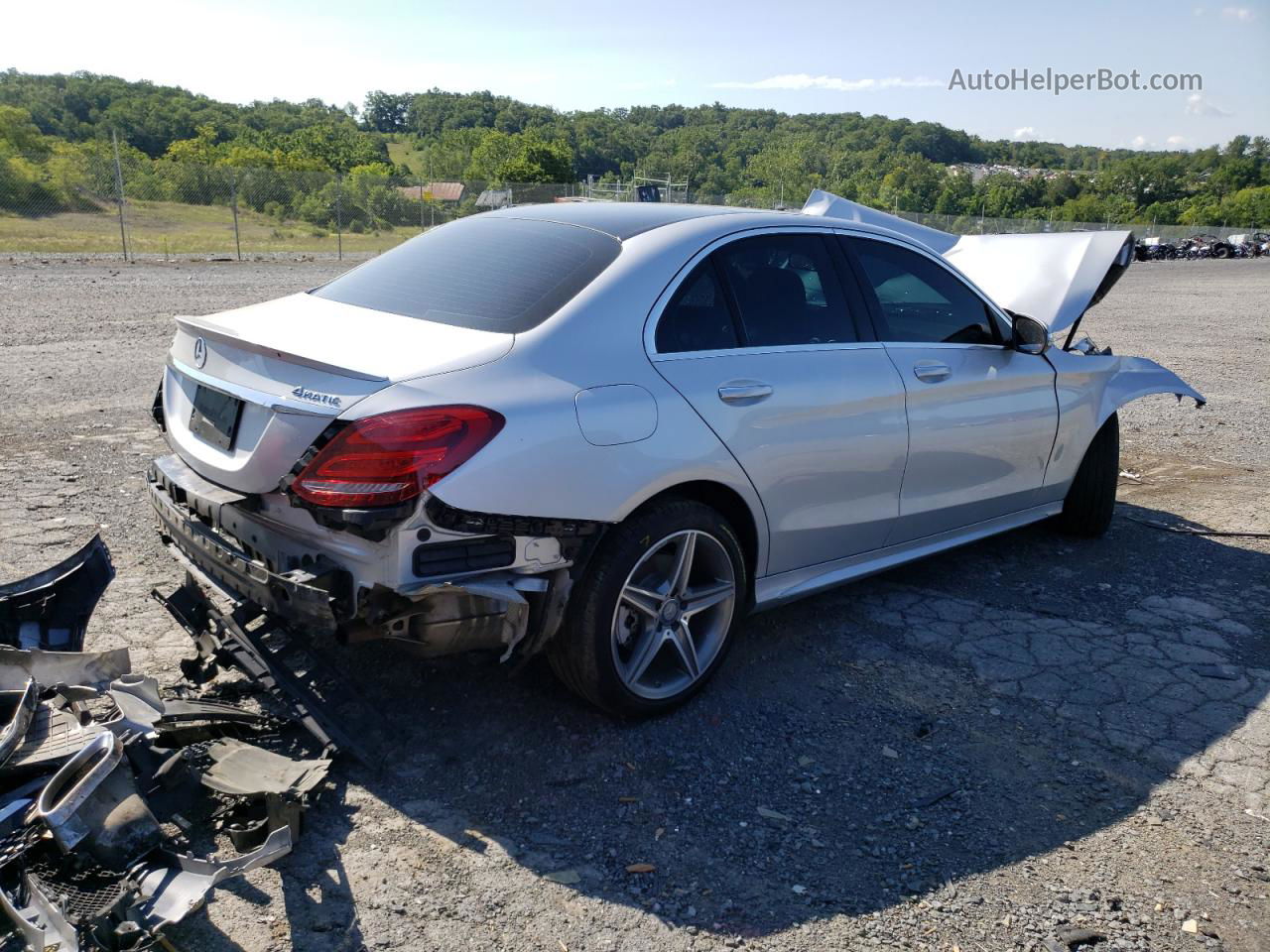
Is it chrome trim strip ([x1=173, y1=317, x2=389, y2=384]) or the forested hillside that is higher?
the forested hillside

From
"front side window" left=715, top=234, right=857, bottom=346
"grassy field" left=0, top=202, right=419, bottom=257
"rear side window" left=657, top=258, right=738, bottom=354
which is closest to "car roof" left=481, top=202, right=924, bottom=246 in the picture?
"front side window" left=715, top=234, right=857, bottom=346

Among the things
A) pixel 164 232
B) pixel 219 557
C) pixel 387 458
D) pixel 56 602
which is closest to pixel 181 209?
pixel 164 232

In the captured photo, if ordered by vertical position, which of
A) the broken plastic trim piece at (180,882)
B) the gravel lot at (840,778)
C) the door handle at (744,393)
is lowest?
the gravel lot at (840,778)

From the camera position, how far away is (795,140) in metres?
77.1

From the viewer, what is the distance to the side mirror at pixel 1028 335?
4.87 m

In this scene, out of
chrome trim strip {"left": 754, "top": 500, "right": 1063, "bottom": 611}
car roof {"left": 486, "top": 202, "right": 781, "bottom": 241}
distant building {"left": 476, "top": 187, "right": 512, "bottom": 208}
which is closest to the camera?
car roof {"left": 486, "top": 202, "right": 781, "bottom": 241}

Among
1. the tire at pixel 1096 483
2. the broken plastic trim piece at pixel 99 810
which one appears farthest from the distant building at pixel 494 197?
the broken plastic trim piece at pixel 99 810

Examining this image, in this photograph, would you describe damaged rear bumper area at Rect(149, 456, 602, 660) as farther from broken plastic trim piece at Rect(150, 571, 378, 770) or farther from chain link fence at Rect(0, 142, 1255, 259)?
chain link fence at Rect(0, 142, 1255, 259)

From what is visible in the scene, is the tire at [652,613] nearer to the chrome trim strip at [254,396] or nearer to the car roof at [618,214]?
the chrome trim strip at [254,396]

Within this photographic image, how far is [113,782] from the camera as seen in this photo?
8.22 feet

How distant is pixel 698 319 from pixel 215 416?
171cm

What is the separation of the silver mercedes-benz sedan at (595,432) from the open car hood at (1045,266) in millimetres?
932

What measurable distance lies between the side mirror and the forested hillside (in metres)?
25.6

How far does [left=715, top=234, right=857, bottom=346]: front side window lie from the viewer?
3.85m
